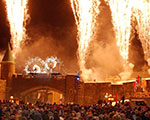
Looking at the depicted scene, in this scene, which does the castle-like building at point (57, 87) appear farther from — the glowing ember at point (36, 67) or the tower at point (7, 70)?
the glowing ember at point (36, 67)

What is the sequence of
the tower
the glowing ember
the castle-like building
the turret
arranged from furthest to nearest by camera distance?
1. the glowing ember
2. the turret
3. the tower
4. the castle-like building

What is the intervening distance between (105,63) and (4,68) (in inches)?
953

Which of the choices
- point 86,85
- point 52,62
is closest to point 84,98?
point 86,85

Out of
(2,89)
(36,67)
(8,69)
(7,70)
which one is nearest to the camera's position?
(2,89)

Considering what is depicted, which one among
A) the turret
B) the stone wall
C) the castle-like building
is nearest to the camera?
the stone wall

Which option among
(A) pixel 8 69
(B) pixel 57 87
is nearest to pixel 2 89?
(A) pixel 8 69

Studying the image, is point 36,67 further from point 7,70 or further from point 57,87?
point 57,87

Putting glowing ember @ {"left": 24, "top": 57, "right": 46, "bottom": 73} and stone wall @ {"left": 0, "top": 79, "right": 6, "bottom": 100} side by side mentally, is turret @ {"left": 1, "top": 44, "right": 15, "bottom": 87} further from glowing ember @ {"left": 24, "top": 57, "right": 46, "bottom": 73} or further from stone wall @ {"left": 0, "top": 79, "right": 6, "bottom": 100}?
glowing ember @ {"left": 24, "top": 57, "right": 46, "bottom": 73}

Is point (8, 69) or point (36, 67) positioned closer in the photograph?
point (8, 69)

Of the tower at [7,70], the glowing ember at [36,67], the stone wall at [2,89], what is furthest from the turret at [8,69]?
the glowing ember at [36,67]

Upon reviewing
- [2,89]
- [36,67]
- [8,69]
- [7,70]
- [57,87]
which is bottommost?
[2,89]

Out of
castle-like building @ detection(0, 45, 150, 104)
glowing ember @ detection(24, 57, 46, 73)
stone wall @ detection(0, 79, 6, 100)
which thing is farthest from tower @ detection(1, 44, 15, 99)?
glowing ember @ detection(24, 57, 46, 73)

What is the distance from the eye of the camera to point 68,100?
4522 cm

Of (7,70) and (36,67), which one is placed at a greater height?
(36,67)
